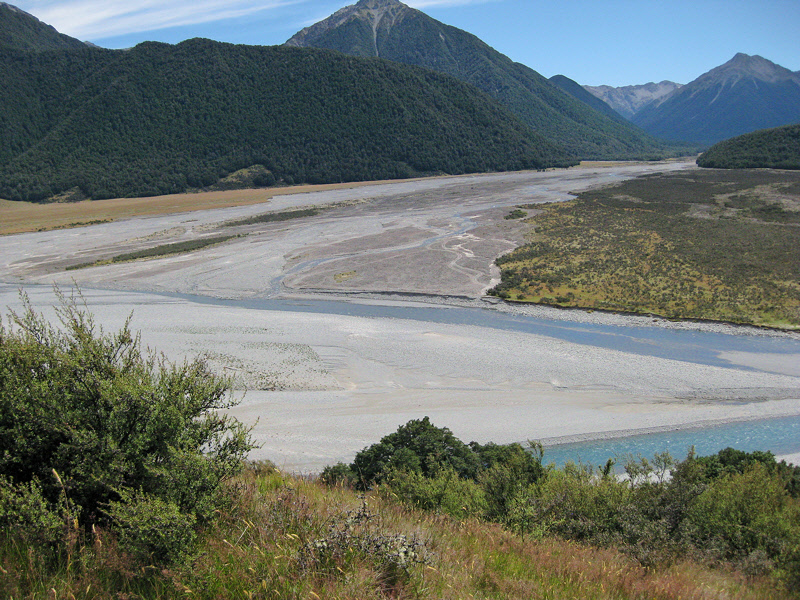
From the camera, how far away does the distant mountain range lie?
350 ft

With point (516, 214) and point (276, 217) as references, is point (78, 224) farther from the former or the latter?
point (516, 214)

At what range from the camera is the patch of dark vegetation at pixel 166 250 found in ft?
142

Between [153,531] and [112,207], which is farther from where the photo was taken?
[112,207]

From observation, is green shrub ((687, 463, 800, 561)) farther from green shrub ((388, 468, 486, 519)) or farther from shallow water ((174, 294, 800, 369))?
shallow water ((174, 294, 800, 369))

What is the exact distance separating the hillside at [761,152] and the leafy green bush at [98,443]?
12822 cm

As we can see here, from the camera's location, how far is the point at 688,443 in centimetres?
1703

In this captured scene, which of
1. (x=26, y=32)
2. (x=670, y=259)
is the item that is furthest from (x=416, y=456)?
(x=26, y=32)

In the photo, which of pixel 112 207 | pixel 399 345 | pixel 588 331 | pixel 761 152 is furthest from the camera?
pixel 761 152

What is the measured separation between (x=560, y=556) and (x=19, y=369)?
6.90 metres

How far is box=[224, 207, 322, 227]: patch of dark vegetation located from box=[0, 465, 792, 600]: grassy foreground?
195ft

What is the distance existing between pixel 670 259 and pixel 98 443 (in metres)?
41.5

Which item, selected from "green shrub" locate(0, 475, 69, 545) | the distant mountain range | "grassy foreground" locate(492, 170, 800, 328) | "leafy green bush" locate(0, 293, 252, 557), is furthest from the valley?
the distant mountain range

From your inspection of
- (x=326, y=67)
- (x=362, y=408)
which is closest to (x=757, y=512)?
(x=362, y=408)

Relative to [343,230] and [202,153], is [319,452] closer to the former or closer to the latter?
[343,230]
